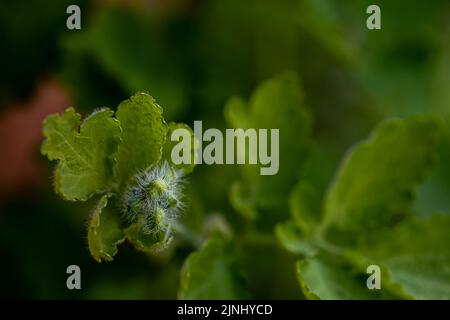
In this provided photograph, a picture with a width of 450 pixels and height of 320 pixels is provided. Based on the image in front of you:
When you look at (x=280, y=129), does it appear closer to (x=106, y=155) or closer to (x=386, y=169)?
(x=386, y=169)

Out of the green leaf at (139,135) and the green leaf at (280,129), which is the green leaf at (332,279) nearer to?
the green leaf at (280,129)

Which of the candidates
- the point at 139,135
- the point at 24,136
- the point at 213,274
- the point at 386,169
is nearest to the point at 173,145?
the point at 139,135

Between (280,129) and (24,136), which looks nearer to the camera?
(280,129)

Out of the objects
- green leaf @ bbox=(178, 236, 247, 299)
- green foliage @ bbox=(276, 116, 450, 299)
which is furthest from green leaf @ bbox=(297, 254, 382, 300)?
green leaf @ bbox=(178, 236, 247, 299)

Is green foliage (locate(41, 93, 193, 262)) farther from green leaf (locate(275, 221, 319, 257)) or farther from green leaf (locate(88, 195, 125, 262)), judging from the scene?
green leaf (locate(275, 221, 319, 257))
